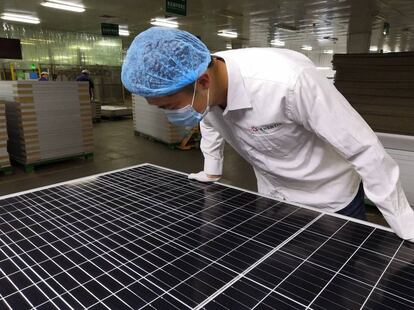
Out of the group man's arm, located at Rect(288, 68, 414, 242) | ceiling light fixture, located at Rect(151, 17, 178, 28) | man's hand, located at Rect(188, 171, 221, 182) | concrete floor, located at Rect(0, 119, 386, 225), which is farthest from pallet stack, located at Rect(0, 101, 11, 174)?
ceiling light fixture, located at Rect(151, 17, 178, 28)

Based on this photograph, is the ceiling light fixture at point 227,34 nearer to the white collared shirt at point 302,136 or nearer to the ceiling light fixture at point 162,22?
the ceiling light fixture at point 162,22

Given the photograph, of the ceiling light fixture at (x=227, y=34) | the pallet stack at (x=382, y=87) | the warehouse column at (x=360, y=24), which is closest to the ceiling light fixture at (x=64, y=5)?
the ceiling light fixture at (x=227, y=34)

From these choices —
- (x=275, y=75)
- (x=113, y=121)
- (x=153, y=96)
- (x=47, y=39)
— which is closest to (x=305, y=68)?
(x=275, y=75)

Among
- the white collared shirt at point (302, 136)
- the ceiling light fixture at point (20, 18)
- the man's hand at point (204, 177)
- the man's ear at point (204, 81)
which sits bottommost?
the man's hand at point (204, 177)

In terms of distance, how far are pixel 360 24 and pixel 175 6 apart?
6.97m

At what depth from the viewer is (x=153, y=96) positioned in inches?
55.6

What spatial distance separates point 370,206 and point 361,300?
385cm

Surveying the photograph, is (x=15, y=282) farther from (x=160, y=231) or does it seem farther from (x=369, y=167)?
(x=369, y=167)

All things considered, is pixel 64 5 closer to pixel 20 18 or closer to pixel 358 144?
pixel 20 18

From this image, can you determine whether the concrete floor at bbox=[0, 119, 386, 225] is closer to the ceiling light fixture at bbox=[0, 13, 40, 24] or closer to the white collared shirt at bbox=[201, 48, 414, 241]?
the white collared shirt at bbox=[201, 48, 414, 241]

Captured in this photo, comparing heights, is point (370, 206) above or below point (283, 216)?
below

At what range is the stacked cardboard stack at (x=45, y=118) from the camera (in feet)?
A: 19.7

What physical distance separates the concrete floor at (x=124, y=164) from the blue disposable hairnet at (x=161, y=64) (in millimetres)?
3645

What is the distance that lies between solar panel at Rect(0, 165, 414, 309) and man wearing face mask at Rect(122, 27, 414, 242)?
20 centimetres
